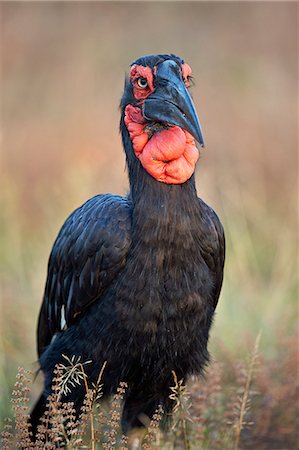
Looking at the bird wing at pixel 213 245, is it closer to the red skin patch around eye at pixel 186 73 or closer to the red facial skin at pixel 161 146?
the red facial skin at pixel 161 146

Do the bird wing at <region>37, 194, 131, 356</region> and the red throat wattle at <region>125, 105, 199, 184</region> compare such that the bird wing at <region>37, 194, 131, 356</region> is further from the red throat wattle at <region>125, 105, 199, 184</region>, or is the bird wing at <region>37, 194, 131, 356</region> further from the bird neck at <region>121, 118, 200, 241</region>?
the red throat wattle at <region>125, 105, 199, 184</region>

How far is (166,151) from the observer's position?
3.19 m

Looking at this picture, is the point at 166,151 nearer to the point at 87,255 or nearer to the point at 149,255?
the point at 149,255

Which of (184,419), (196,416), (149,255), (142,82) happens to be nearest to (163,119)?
(142,82)

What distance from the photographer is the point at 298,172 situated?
9.45 meters

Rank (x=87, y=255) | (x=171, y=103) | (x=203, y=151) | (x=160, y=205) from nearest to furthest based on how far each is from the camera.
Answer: (x=171, y=103) < (x=160, y=205) < (x=87, y=255) < (x=203, y=151)

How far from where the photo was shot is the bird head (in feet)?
10.3

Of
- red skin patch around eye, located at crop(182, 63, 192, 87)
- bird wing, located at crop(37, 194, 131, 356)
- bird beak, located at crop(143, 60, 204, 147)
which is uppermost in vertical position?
red skin patch around eye, located at crop(182, 63, 192, 87)

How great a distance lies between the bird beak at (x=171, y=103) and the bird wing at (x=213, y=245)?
439 millimetres

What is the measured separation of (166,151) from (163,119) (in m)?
0.13

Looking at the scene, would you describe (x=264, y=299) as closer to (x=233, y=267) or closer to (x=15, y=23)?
(x=233, y=267)

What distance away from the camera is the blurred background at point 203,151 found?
17.1 ft

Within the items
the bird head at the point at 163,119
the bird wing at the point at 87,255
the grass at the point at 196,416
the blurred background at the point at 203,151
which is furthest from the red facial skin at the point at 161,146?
Answer: the blurred background at the point at 203,151

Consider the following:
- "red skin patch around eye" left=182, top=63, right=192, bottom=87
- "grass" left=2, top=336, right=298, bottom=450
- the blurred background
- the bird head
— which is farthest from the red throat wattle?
the blurred background
